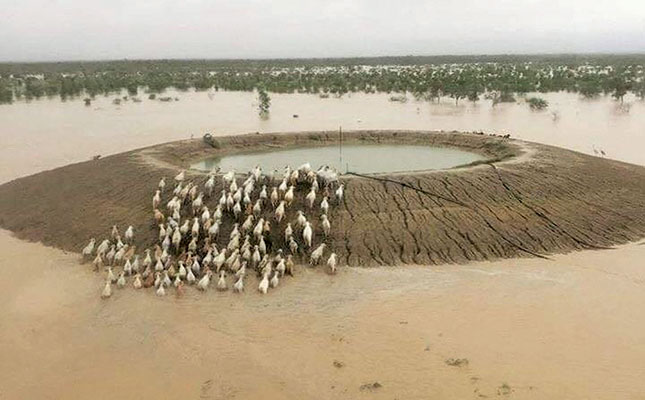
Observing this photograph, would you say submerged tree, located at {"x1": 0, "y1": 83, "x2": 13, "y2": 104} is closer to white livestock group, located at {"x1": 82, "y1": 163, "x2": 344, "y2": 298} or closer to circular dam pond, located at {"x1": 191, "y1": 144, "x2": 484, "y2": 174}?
circular dam pond, located at {"x1": 191, "y1": 144, "x2": 484, "y2": 174}

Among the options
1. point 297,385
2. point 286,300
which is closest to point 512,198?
point 286,300

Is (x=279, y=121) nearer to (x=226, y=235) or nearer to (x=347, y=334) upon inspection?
(x=226, y=235)

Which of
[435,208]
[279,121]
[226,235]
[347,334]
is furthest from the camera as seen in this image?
[279,121]

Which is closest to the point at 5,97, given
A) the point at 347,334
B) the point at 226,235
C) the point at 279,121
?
the point at 279,121

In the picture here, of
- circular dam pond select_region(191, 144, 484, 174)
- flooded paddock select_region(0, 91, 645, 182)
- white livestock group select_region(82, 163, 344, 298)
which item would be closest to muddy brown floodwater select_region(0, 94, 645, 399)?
white livestock group select_region(82, 163, 344, 298)

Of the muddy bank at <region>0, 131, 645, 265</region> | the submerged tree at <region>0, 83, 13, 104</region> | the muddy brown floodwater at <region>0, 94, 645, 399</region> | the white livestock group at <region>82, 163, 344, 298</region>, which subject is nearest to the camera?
the muddy brown floodwater at <region>0, 94, 645, 399</region>

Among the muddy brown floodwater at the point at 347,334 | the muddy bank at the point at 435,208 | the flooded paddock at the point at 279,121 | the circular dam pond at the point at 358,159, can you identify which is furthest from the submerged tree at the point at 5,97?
the muddy brown floodwater at the point at 347,334

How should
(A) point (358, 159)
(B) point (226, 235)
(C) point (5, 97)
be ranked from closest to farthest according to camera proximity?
(B) point (226, 235), (A) point (358, 159), (C) point (5, 97)

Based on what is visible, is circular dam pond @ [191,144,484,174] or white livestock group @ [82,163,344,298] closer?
white livestock group @ [82,163,344,298]
